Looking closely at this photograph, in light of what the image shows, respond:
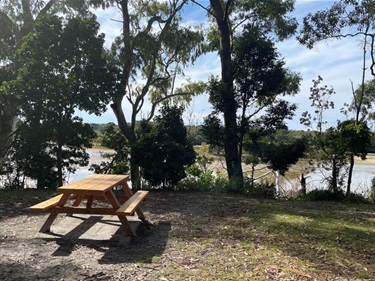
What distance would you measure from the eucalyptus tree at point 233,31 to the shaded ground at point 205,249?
3.82m

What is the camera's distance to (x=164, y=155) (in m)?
8.61

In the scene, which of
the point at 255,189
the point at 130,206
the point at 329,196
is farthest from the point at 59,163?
the point at 329,196

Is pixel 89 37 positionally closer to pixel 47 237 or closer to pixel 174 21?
pixel 174 21

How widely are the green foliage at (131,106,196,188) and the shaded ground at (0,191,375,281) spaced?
2479 mm

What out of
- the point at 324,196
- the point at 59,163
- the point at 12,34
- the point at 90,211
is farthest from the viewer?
the point at 12,34

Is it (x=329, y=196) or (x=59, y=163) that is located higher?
(x=59, y=163)

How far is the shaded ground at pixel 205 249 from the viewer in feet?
10.0

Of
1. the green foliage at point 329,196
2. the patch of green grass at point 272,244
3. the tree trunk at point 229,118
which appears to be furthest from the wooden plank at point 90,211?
the green foliage at point 329,196

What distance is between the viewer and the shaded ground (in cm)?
305

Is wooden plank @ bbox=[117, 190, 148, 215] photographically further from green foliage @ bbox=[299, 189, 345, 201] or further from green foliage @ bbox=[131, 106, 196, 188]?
green foliage @ bbox=[299, 189, 345, 201]

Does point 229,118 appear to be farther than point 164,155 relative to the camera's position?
Yes

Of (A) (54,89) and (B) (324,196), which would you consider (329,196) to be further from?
(A) (54,89)

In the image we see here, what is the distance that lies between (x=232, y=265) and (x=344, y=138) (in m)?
6.76

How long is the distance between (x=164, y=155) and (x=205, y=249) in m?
4.97
